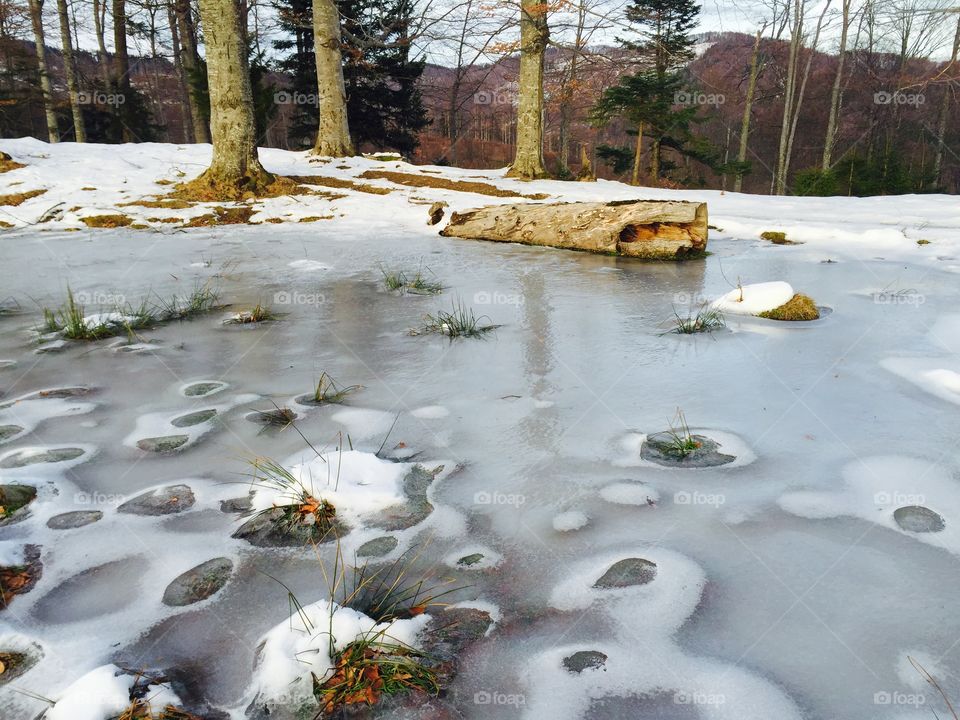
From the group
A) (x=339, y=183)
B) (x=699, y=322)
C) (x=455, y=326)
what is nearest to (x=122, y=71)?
(x=339, y=183)

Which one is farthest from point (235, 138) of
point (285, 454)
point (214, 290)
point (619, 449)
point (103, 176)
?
point (619, 449)

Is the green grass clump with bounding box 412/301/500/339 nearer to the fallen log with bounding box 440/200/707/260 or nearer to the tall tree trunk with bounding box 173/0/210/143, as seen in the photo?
the fallen log with bounding box 440/200/707/260

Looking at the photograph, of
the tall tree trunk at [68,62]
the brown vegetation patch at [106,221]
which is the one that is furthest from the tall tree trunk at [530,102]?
the tall tree trunk at [68,62]

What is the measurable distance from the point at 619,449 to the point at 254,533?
1.21 meters

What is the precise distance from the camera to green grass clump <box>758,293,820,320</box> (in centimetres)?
347

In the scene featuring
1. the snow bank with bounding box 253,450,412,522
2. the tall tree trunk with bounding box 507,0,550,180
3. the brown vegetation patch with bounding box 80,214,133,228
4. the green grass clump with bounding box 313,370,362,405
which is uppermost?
the tall tree trunk with bounding box 507,0,550,180

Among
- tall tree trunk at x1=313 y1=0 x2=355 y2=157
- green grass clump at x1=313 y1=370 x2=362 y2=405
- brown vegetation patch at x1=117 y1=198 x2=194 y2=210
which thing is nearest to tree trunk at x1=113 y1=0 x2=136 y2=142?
tall tree trunk at x1=313 y1=0 x2=355 y2=157

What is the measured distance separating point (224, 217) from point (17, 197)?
9.53 ft

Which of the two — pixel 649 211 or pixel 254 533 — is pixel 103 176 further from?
pixel 254 533

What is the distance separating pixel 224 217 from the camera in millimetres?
7664

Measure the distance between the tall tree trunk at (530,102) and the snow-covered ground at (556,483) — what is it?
8.87m

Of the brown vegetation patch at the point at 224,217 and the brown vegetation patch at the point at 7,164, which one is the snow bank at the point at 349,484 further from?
the brown vegetation patch at the point at 7,164

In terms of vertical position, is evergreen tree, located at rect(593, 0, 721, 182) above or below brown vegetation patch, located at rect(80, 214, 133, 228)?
above

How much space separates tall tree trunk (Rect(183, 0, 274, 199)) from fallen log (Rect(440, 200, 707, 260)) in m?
3.94
